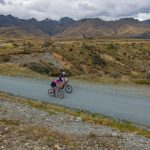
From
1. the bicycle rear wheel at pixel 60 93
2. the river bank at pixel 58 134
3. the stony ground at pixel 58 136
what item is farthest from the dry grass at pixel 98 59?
the stony ground at pixel 58 136

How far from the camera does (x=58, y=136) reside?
1684 centimetres

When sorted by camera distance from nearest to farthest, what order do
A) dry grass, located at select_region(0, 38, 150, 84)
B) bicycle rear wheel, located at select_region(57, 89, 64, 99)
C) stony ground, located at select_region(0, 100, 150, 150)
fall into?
stony ground, located at select_region(0, 100, 150, 150)
bicycle rear wheel, located at select_region(57, 89, 64, 99)
dry grass, located at select_region(0, 38, 150, 84)

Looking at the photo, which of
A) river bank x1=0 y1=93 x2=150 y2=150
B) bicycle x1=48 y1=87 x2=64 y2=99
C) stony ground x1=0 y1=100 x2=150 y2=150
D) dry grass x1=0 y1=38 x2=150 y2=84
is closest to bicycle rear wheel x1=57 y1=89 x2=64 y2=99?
bicycle x1=48 y1=87 x2=64 y2=99

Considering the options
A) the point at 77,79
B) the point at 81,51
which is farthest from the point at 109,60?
the point at 77,79

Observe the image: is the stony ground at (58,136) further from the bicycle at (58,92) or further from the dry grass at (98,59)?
the dry grass at (98,59)

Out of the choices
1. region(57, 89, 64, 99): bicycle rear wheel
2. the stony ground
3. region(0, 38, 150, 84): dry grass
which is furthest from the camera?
region(0, 38, 150, 84): dry grass

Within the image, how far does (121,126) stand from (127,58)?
7733 cm

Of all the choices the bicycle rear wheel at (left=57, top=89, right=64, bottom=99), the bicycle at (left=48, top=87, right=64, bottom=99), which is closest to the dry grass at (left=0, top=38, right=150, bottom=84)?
the bicycle at (left=48, top=87, right=64, bottom=99)

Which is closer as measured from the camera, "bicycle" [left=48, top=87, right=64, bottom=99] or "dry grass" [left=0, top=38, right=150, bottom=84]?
"bicycle" [left=48, top=87, right=64, bottom=99]

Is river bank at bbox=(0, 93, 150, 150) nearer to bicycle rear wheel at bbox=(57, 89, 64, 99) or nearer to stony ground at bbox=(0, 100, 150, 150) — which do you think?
stony ground at bbox=(0, 100, 150, 150)

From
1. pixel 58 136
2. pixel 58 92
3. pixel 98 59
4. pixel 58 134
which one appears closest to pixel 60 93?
pixel 58 92

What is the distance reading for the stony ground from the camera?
15.7 metres

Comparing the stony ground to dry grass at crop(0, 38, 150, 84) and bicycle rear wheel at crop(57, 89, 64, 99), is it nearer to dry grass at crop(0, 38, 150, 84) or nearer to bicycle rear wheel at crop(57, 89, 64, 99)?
bicycle rear wheel at crop(57, 89, 64, 99)

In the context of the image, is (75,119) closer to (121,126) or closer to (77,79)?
(121,126)
